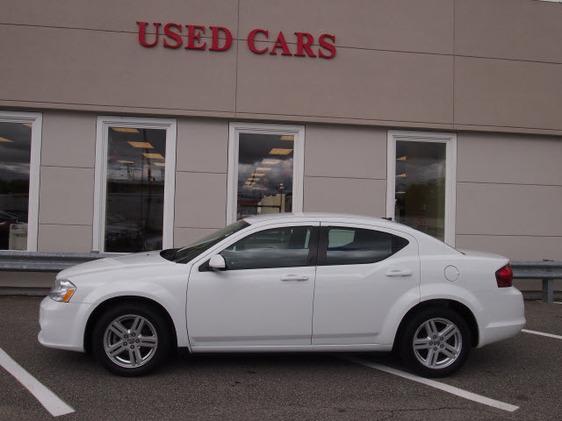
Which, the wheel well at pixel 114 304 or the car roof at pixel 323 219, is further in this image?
the car roof at pixel 323 219

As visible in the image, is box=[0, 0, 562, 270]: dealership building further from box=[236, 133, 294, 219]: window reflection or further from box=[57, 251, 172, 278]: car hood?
box=[57, 251, 172, 278]: car hood

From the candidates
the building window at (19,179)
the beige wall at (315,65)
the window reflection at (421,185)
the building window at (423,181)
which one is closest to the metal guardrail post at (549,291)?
the building window at (423,181)

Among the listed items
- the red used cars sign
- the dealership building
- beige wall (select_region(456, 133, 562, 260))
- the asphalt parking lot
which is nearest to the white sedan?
the asphalt parking lot

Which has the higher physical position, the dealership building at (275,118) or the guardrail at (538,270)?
the dealership building at (275,118)

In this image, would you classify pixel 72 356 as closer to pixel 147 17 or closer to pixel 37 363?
pixel 37 363

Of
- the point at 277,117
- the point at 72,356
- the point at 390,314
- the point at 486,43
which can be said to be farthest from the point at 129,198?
the point at 486,43

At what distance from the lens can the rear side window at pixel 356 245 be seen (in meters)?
5.00

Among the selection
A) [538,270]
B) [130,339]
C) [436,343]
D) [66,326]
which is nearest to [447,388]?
[436,343]

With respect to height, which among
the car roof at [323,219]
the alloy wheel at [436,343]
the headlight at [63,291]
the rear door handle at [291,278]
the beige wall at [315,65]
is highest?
the beige wall at [315,65]

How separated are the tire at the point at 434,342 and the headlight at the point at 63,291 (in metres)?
3.24

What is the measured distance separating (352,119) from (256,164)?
2.01 meters

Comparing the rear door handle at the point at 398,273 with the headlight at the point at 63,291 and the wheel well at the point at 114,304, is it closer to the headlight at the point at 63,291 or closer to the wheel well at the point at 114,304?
the wheel well at the point at 114,304

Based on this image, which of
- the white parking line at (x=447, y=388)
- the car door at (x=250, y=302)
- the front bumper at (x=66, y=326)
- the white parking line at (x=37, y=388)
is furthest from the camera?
the car door at (x=250, y=302)

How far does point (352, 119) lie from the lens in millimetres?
9430
